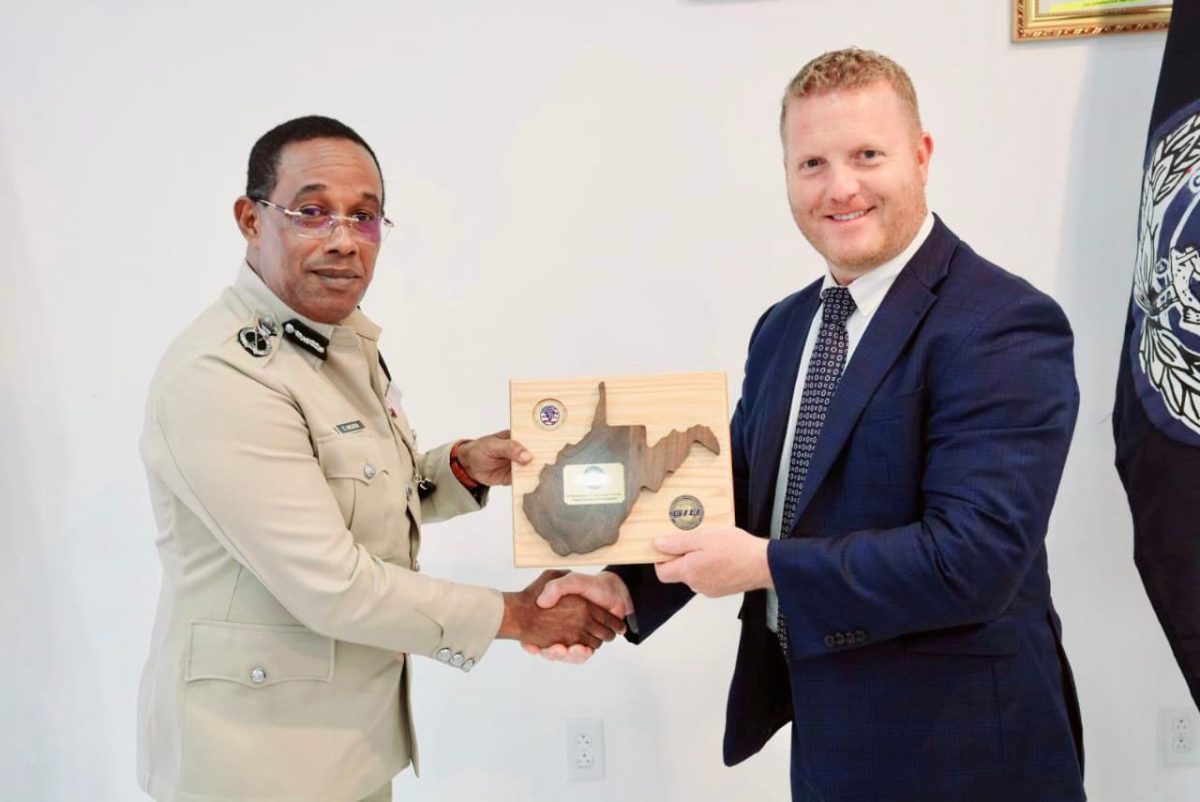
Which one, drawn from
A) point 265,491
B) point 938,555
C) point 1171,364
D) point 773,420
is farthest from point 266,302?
point 1171,364

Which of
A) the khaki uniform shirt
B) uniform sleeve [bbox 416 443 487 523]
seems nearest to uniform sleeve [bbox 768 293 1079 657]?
the khaki uniform shirt

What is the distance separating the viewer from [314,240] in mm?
1453

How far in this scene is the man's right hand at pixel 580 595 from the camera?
5.38 feet

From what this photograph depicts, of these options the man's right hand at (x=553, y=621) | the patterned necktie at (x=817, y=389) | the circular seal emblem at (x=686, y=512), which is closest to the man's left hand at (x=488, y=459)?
the man's right hand at (x=553, y=621)

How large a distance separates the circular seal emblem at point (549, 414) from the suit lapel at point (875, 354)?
0.39 m

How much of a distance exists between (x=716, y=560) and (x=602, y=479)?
22cm

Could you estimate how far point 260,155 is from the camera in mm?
1498

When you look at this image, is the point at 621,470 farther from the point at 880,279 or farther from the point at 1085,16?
the point at 1085,16

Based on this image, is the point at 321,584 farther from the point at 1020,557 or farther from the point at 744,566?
the point at 1020,557

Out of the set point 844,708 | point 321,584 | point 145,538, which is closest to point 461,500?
point 321,584

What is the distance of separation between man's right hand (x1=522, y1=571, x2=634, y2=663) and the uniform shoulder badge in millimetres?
648

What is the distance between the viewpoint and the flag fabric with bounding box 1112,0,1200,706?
1.72 metres

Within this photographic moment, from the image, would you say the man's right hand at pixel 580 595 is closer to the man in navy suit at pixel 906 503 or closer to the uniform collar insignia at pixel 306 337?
the man in navy suit at pixel 906 503

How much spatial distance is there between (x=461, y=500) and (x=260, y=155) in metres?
0.74
